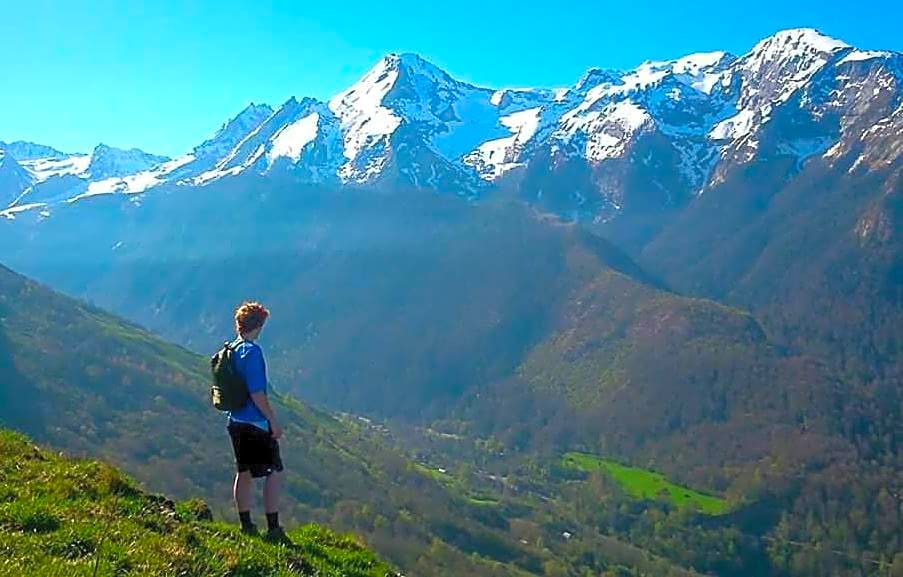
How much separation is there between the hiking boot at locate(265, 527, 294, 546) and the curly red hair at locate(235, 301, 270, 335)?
4.26m

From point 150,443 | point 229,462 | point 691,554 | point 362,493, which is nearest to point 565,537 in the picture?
point 691,554

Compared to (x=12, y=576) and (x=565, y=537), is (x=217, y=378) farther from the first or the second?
(x=565, y=537)

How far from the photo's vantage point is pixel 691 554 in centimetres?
19000

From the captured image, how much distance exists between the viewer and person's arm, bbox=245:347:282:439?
1482 cm

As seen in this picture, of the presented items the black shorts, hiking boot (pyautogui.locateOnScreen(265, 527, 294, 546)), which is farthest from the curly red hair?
hiking boot (pyautogui.locateOnScreen(265, 527, 294, 546))

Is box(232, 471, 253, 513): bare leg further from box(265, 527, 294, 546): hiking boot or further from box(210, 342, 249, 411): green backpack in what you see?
box(210, 342, 249, 411): green backpack

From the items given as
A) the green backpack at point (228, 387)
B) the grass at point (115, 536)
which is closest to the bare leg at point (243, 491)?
the grass at point (115, 536)

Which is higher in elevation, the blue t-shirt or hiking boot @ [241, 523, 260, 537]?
the blue t-shirt

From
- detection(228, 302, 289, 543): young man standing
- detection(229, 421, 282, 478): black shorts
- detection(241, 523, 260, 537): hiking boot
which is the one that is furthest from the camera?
detection(241, 523, 260, 537): hiking boot

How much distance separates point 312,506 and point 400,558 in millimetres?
40490

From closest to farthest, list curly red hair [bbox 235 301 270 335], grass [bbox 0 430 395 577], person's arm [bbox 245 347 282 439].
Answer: grass [bbox 0 430 395 577], person's arm [bbox 245 347 282 439], curly red hair [bbox 235 301 270 335]

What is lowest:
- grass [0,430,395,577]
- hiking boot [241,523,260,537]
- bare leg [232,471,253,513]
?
grass [0,430,395,577]

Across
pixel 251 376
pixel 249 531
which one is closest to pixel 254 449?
pixel 251 376

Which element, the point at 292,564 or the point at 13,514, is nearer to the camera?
the point at 13,514
